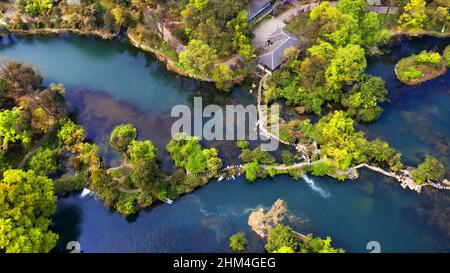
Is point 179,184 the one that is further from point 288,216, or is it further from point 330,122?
point 330,122

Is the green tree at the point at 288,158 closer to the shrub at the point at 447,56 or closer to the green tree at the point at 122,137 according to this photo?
the green tree at the point at 122,137

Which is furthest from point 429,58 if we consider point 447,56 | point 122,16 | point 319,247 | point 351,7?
point 122,16

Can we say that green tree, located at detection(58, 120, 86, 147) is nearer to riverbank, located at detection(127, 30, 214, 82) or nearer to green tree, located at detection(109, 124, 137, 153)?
green tree, located at detection(109, 124, 137, 153)

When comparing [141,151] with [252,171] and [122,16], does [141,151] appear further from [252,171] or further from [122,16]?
[122,16]

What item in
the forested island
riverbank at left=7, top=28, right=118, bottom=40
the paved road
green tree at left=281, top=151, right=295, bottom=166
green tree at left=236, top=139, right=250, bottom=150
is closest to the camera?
the forested island

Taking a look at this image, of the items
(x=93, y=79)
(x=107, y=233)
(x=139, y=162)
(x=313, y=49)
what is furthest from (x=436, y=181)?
(x=93, y=79)

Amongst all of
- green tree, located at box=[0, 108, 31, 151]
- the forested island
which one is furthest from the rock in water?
green tree, located at box=[0, 108, 31, 151]

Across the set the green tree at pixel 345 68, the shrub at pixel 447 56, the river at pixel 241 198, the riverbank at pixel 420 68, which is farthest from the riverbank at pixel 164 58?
the shrub at pixel 447 56
